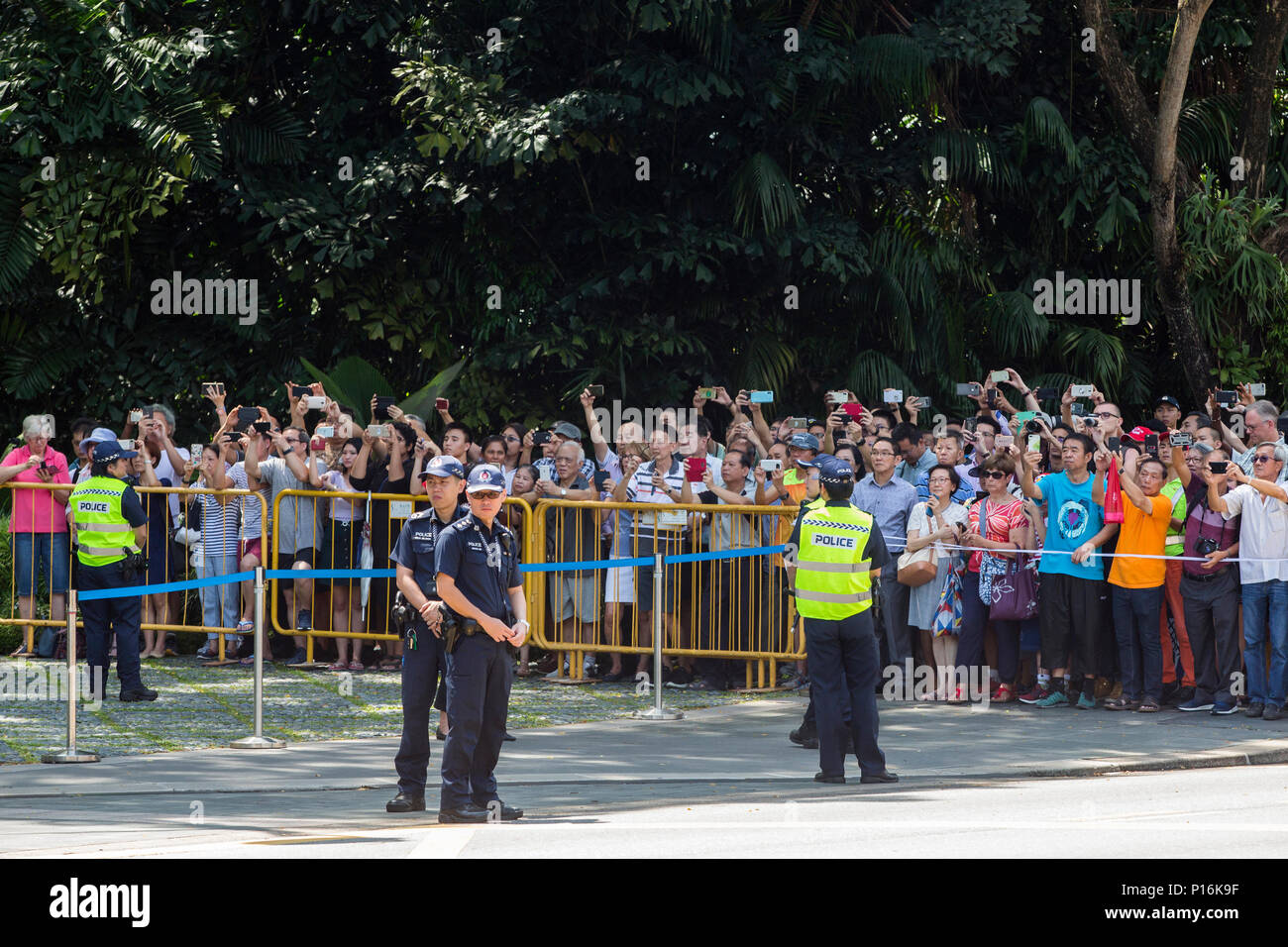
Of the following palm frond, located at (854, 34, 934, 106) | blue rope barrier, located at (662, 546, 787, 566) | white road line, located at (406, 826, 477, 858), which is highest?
palm frond, located at (854, 34, 934, 106)

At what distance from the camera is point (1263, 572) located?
1312cm

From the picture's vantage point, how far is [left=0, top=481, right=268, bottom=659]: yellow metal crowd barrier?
16.1 m

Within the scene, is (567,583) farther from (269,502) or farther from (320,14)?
(320,14)

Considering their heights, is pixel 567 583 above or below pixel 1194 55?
below

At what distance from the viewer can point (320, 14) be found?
71.2ft

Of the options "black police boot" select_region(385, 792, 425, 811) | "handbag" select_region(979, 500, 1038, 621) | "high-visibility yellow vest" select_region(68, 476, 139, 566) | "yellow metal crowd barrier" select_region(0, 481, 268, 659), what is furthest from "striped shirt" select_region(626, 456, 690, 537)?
"black police boot" select_region(385, 792, 425, 811)

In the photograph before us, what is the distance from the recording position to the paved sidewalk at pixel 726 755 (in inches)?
433

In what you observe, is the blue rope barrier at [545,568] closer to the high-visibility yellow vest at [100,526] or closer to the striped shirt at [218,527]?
the high-visibility yellow vest at [100,526]

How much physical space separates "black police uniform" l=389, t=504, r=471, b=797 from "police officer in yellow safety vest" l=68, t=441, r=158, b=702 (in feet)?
16.0

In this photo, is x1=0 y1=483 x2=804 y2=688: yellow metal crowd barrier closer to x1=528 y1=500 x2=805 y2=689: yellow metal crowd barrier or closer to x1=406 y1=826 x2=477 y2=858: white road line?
x1=528 y1=500 x2=805 y2=689: yellow metal crowd barrier

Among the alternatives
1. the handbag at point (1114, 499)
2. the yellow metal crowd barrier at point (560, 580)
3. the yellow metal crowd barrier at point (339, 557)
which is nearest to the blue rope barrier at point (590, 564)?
the yellow metal crowd barrier at point (560, 580)

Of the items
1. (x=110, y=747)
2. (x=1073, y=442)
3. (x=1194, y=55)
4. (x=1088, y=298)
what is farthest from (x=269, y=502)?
(x=1194, y=55)

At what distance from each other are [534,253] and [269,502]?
20.6 feet

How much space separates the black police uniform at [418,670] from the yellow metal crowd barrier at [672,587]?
5.01m
